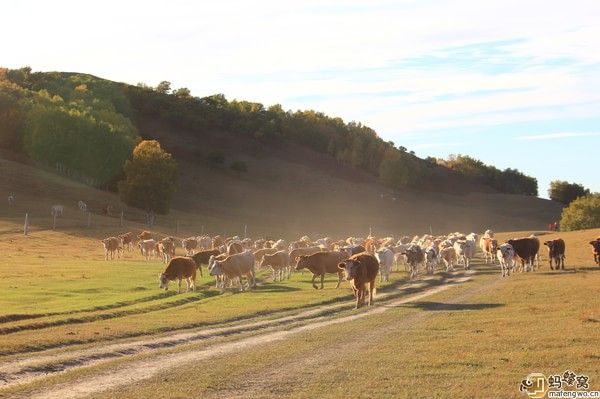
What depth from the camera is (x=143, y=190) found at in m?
106

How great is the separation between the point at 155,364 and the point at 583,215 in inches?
4161

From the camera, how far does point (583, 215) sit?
114500 millimetres

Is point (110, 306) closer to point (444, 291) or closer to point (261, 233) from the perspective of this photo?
point (444, 291)

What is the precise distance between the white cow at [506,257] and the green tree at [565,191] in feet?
505

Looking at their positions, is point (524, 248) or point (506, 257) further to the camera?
point (524, 248)

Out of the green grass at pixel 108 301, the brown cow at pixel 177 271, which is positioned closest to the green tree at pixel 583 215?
the green grass at pixel 108 301

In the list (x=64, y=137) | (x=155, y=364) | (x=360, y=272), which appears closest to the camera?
(x=155, y=364)

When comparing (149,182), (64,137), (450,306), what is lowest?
(450,306)

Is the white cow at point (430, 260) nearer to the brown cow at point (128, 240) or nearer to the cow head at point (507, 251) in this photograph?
the cow head at point (507, 251)

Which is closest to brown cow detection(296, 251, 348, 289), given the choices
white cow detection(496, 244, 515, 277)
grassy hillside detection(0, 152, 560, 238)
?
white cow detection(496, 244, 515, 277)

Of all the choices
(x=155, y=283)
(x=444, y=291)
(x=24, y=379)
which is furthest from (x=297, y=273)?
(x=24, y=379)

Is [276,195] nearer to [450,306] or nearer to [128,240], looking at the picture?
[128,240]
